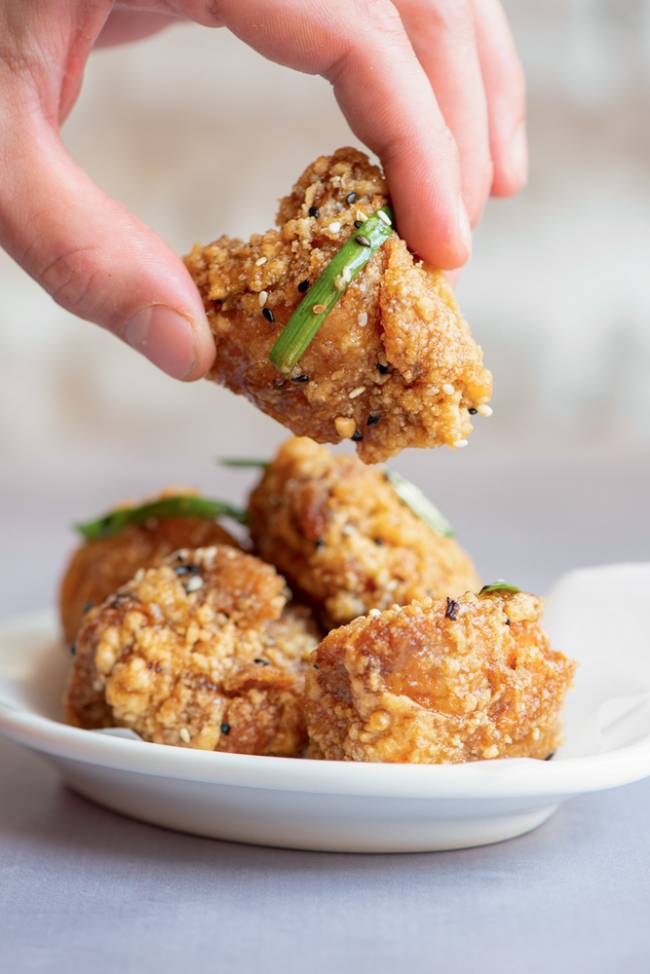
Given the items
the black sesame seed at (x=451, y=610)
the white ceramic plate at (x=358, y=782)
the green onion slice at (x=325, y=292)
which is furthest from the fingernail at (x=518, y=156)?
the black sesame seed at (x=451, y=610)

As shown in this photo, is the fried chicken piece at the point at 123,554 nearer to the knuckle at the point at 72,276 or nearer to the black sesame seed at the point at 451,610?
the knuckle at the point at 72,276

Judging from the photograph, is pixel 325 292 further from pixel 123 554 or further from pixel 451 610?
pixel 123 554

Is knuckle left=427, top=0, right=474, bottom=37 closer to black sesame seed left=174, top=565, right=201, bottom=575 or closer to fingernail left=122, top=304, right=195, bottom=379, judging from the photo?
fingernail left=122, top=304, right=195, bottom=379

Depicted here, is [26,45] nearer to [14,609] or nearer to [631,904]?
[631,904]

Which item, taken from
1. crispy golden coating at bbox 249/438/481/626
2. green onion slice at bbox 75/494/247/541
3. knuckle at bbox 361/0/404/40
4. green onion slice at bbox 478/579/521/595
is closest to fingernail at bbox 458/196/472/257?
knuckle at bbox 361/0/404/40

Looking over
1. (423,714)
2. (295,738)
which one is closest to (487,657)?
(423,714)

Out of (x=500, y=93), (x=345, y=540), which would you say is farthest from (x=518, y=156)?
(x=345, y=540)

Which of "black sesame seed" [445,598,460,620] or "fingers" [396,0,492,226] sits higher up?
"fingers" [396,0,492,226]
